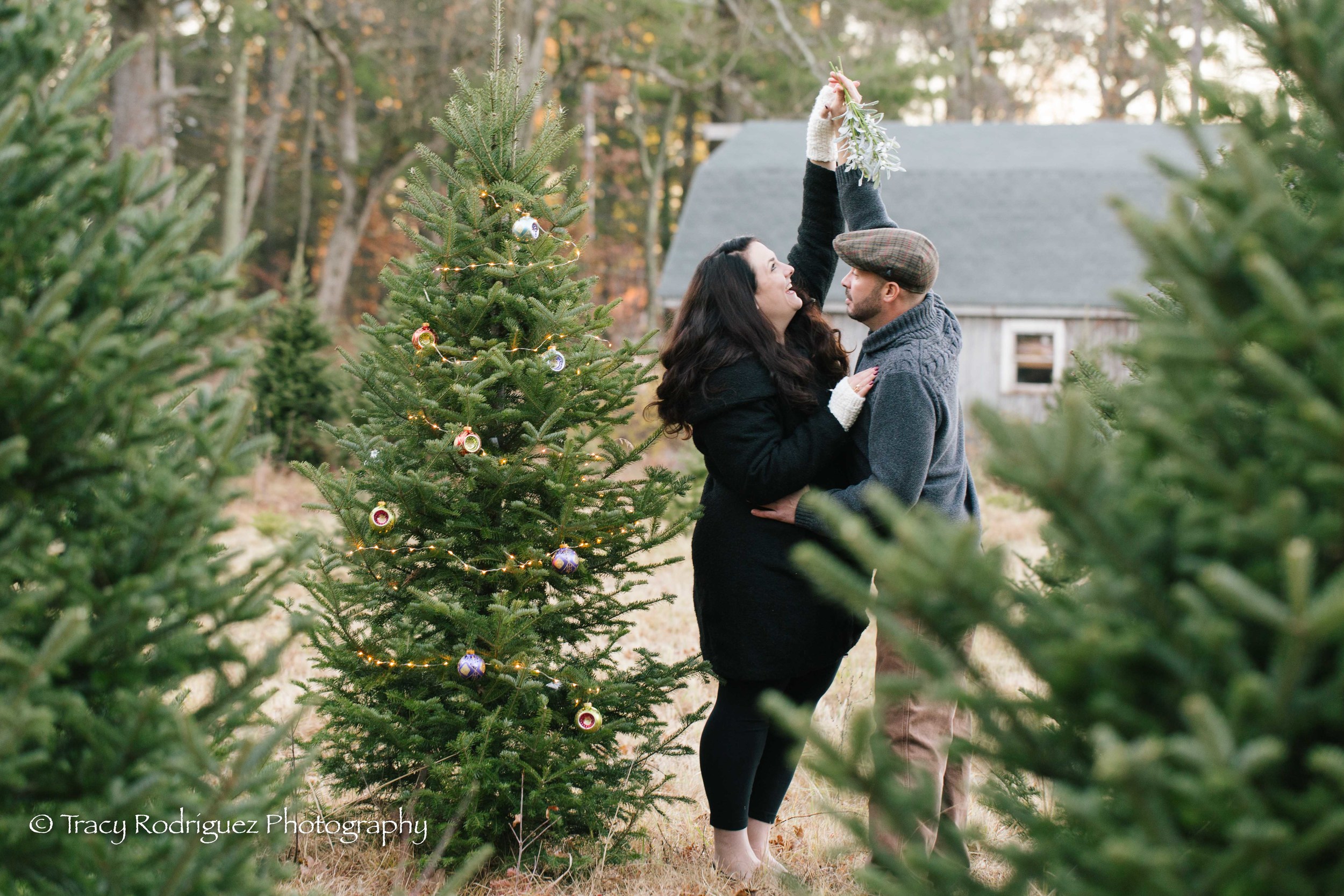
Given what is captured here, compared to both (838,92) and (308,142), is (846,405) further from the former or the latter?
(308,142)

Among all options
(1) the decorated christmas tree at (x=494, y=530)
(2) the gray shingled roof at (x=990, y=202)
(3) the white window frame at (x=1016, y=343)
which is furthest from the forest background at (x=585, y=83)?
(1) the decorated christmas tree at (x=494, y=530)

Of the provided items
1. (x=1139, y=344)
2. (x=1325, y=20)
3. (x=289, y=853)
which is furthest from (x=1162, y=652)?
(x=289, y=853)

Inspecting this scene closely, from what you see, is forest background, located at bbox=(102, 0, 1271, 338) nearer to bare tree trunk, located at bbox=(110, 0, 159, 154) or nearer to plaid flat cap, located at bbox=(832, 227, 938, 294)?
bare tree trunk, located at bbox=(110, 0, 159, 154)

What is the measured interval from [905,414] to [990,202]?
16465mm

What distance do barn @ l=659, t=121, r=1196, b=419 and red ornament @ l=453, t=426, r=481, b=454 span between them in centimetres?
1269

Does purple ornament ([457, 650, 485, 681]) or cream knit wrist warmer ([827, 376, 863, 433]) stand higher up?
cream knit wrist warmer ([827, 376, 863, 433])

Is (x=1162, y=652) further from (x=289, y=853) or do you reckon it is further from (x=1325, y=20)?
(x=289, y=853)

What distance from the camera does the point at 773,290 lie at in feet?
11.0

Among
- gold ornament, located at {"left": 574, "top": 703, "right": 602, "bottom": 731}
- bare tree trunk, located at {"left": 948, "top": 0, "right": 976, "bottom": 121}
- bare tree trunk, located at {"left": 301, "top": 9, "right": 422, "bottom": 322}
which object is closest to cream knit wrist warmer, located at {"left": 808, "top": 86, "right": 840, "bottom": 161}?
gold ornament, located at {"left": 574, "top": 703, "right": 602, "bottom": 731}

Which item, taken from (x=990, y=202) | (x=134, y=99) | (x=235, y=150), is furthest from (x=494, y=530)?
(x=235, y=150)

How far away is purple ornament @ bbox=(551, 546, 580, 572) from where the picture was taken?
3324mm

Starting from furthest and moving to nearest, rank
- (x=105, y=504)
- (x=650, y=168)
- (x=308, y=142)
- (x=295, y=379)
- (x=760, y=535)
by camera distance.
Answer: (x=650, y=168) < (x=308, y=142) < (x=295, y=379) < (x=760, y=535) < (x=105, y=504)

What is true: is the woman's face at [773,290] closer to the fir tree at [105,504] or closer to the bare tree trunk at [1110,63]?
the fir tree at [105,504]

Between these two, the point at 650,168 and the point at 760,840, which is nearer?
the point at 760,840
